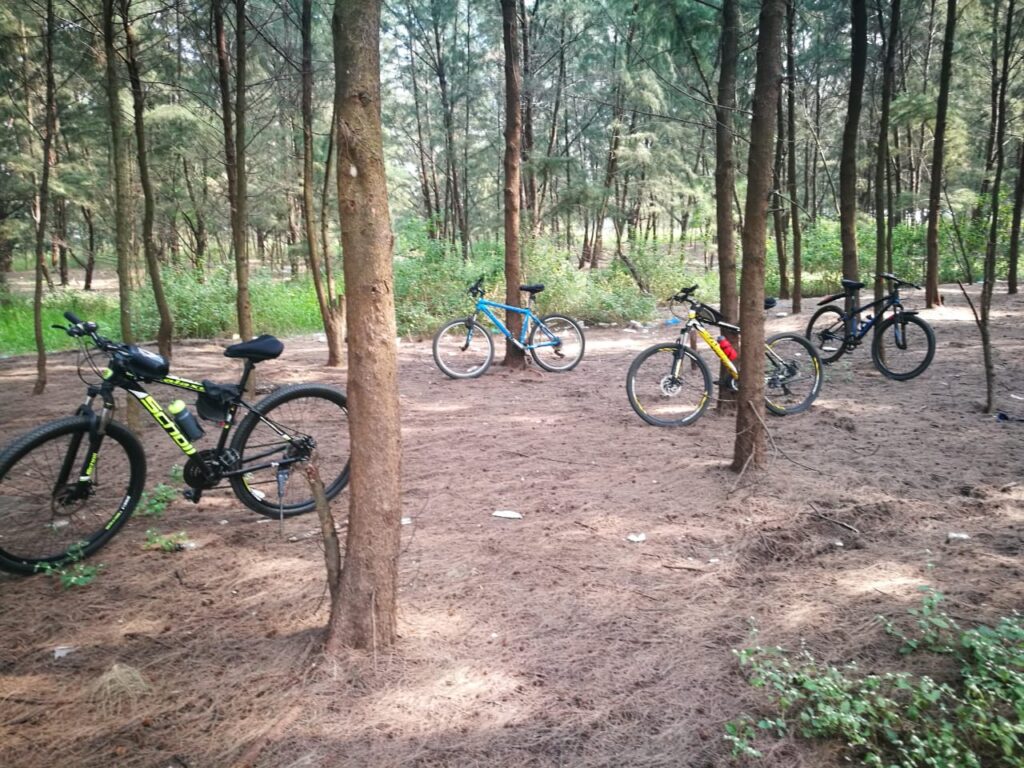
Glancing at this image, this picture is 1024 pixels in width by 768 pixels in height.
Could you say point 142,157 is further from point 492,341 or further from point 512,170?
point 492,341

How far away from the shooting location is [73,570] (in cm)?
334

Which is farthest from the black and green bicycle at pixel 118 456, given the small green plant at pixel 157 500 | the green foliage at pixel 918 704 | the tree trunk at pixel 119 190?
the green foliage at pixel 918 704

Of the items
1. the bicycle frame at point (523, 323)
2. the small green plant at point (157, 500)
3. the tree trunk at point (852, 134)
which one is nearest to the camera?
the small green plant at point (157, 500)

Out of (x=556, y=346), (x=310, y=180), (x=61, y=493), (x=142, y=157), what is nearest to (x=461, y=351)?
(x=556, y=346)

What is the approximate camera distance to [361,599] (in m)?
2.55

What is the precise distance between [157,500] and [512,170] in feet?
19.3

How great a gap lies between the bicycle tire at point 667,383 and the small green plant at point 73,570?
177 inches

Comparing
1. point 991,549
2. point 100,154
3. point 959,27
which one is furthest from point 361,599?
point 959,27

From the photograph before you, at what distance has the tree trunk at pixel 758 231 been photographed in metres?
4.31

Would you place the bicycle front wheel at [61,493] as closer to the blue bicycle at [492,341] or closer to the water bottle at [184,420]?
the water bottle at [184,420]

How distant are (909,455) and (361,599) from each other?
14.6 feet

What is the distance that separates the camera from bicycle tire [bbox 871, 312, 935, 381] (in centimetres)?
737

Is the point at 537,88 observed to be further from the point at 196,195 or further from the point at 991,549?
the point at 991,549

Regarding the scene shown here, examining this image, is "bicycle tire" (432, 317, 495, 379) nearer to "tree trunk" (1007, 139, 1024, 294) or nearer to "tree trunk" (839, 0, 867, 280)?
"tree trunk" (839, 0, 867, 280)
